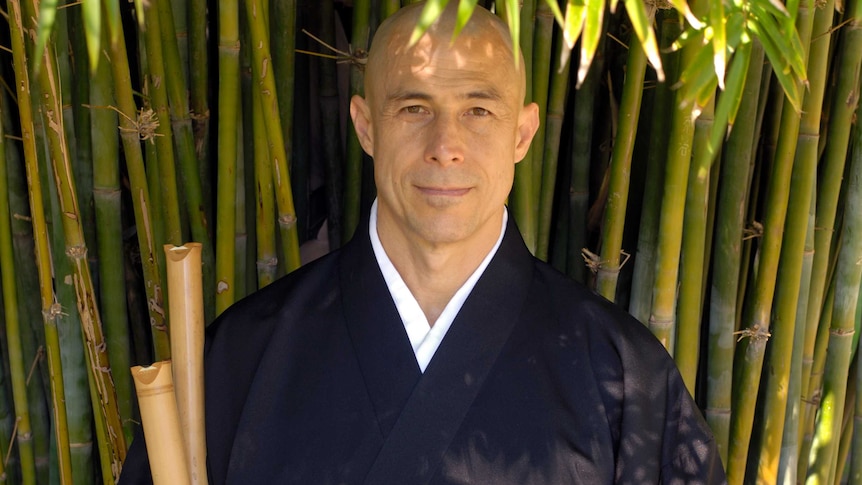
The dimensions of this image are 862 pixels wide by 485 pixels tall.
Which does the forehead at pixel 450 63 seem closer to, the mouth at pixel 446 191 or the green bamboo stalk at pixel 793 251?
the mouth at pixel 446 191

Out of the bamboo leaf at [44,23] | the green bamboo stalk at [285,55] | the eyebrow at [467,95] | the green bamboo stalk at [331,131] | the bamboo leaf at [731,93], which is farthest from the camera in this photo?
the green bamboo stalk at [331,131]

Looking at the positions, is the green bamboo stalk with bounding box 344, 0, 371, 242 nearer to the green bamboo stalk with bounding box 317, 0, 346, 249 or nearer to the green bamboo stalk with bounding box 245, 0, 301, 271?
the green bamboo stalk with bounding box 317, 0, 346, 249

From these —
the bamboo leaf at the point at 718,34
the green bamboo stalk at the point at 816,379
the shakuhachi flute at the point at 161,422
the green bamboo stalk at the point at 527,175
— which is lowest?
the green bamboo stalk at the point at 816,379

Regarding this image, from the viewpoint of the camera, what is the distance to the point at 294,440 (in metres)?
1.16

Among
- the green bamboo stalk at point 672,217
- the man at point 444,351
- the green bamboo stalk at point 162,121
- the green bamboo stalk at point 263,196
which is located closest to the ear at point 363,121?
the man at point 444,351

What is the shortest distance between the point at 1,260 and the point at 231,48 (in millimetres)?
520

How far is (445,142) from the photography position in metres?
1.13

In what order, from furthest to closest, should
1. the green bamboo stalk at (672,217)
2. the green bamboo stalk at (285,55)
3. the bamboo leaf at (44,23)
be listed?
the green bamboo stalk at (285,55) → the green bamboo stalk at (672,217) → the bamboo leaf at (44,23)

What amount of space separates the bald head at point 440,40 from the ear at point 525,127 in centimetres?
6

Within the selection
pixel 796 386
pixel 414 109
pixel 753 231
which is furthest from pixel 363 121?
pixel 796 386

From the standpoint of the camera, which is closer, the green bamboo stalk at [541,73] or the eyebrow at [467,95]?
the eyebrow at [467,95]

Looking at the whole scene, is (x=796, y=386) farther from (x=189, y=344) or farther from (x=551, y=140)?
(x=189, y=344)

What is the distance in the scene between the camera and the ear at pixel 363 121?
4.15 feet

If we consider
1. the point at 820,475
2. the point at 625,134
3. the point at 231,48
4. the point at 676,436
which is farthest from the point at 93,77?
the point at 820,475
